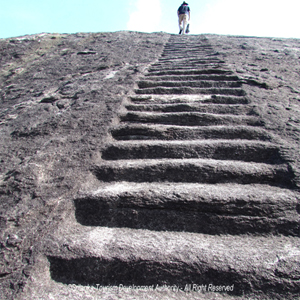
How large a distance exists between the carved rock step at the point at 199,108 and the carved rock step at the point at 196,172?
23.0 inches

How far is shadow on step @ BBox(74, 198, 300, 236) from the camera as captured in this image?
0.92m

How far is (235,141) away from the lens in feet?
4.32

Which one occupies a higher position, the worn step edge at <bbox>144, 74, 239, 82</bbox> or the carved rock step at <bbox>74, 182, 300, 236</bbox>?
the worn step edge at <bbox>144, 74, 239, 82</bbox>

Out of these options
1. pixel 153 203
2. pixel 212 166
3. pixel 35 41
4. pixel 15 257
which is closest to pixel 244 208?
pixel 212 166

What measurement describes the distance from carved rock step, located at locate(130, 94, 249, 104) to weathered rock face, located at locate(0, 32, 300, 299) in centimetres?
1

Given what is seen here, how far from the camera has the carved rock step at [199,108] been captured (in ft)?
5.41

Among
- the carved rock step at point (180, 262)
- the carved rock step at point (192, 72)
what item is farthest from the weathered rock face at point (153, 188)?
the carved rock step at point (192, 72)

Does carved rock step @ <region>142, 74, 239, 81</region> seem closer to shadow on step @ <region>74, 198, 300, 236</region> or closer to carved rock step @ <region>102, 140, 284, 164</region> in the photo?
carved rock step @ <region>102, 140, 284, 164</region>

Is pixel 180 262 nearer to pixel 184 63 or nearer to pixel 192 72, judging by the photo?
pixel 192 72

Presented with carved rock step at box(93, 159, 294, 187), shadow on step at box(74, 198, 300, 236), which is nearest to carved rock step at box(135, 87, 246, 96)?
carved rock step at box(93, 159, 294, 187)

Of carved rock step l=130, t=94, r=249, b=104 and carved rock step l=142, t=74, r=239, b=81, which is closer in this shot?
carved rock step l=130, t=94, r=249, b=104

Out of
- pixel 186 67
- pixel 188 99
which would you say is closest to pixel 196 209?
pixel 188 99

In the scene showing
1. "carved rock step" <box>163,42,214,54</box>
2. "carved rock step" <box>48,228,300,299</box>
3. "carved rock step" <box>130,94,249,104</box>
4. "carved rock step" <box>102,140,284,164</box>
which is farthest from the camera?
"carved rock step" <box>163,42,214,54</box>

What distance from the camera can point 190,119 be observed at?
1582mm
